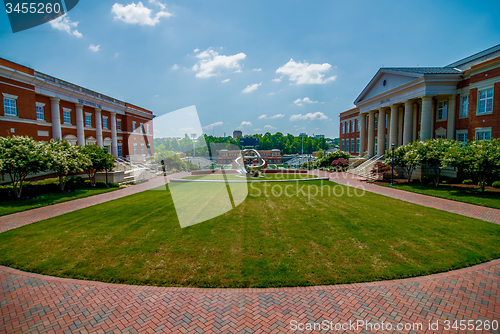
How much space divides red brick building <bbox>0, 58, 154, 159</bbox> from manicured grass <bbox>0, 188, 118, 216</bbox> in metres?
8.45

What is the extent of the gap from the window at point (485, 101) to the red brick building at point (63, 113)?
44644 mm

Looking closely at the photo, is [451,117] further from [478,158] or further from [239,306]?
[239,306]

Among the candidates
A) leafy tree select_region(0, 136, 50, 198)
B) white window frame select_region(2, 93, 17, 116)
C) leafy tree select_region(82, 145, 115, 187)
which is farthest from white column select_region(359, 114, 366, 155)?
white window frame select_region(2, 93, 17, 116)

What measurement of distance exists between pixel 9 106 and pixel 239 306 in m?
29.1

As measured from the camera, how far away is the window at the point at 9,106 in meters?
21.7

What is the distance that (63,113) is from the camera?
29.2 meters

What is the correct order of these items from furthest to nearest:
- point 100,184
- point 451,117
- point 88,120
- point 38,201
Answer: point 88,120 < point 451,117 < point 100,184 < point 38,201

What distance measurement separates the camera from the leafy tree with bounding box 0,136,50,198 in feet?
53.8

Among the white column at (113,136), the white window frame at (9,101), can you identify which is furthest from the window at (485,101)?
the white column at (113,136)

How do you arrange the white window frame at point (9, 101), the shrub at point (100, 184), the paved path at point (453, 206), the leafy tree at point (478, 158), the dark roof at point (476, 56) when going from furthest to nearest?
the dark roof at point (476, 56), the shrub at point (100, 184), the white window frame at point (9, 101), the leafy tree at point (478, 158), the paved path at point (453, 206)

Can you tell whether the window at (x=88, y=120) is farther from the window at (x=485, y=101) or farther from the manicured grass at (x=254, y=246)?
the window at (x=485, y=101)

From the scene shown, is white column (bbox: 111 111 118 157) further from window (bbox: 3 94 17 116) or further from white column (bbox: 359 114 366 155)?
white column (bbox: 359 114 366 155)

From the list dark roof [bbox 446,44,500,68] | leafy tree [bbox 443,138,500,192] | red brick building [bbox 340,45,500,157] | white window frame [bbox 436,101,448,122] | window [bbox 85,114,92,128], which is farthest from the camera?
window [bbox 85,114,92,128]

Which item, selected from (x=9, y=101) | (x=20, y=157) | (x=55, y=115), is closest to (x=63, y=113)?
(x=55, y=115)
